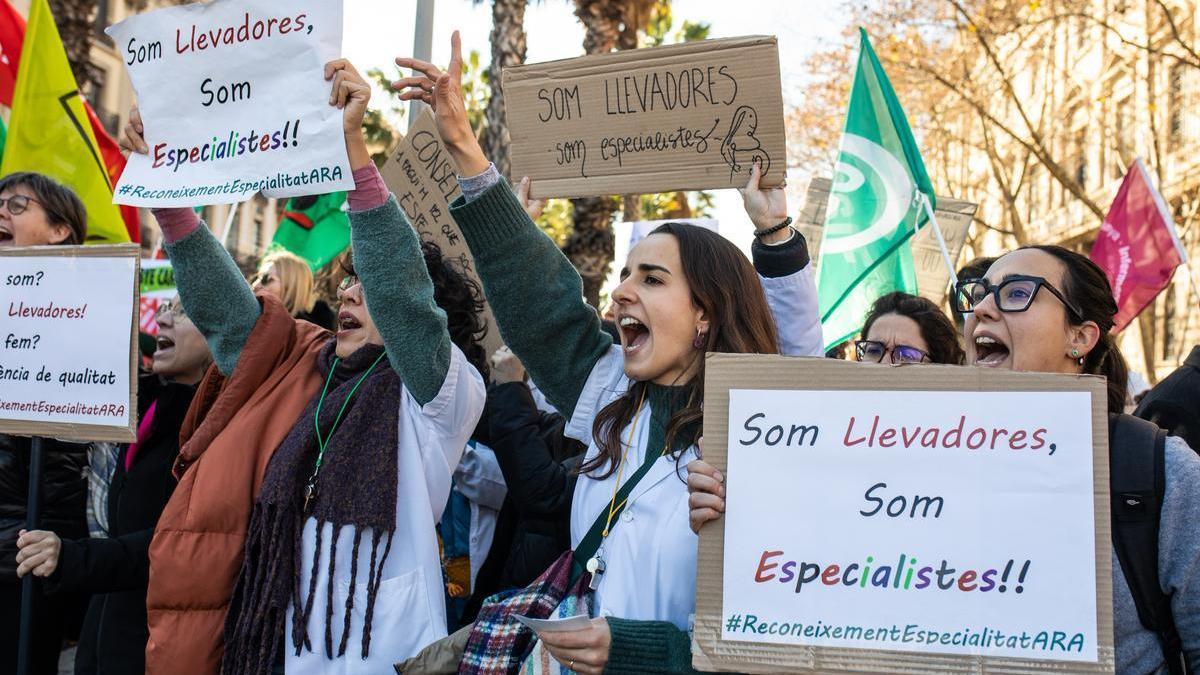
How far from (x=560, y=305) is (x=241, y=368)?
100cm

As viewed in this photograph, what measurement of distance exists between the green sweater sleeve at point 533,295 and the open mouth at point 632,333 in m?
0.15

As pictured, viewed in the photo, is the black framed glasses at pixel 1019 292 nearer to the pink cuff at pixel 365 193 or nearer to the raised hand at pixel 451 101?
the raised hand at pixel 451 101

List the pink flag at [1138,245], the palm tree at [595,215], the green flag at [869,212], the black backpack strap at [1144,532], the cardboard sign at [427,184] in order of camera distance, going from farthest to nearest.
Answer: the palm tree at [595,215] < the pink flag at [1138,245] < the green flag at [869,212] < the cardboard sign at [427,184] < the black backpack strap at [1144,532]

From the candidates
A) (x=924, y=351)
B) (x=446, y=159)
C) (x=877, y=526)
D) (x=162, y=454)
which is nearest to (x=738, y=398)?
(x=877, y=526)

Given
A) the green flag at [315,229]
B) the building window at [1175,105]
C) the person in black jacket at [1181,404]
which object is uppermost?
the building window at [1175,105]

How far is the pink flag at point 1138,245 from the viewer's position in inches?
236

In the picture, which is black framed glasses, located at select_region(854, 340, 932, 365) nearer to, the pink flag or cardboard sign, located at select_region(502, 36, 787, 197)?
cardboard sign, located at select_region(502, 36, 787, 197)

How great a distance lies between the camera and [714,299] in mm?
2480

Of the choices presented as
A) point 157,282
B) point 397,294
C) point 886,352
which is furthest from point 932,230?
point 157,282

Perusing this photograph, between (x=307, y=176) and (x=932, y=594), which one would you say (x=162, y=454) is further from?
(x=932, y=594)

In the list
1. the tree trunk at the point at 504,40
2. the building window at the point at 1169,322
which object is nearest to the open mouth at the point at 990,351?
the tree trunk at the point at 504,40

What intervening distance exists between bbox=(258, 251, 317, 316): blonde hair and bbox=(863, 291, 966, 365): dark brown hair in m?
2.39

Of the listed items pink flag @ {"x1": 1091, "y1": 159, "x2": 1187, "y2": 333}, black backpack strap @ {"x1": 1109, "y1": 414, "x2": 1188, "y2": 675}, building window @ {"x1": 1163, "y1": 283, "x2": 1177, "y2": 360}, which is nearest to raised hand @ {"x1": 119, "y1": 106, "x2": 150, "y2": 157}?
black backpack strap @ {"x1": 1109, "y1": 414, "x2": 1188, "y2": 675}

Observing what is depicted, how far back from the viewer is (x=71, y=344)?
3.11 m
